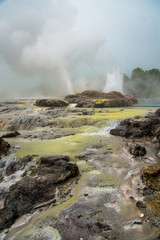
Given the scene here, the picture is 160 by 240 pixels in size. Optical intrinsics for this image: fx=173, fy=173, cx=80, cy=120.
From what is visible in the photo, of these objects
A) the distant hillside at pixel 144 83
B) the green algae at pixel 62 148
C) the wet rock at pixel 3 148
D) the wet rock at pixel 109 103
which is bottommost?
the green algae at pixel 62 148

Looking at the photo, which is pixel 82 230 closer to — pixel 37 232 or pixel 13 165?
pixel 37 232

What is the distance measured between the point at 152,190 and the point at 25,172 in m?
3.44

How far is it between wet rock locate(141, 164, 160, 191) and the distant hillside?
7851cm

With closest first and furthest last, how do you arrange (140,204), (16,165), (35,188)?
(140,204) < (35,188) < (16,165)

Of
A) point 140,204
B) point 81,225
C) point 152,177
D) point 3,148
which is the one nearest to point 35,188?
point 81,225

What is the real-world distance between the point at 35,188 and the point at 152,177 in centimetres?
299

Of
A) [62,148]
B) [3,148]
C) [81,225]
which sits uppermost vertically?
[3,148]

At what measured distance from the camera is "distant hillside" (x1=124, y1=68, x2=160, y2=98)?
8238cm

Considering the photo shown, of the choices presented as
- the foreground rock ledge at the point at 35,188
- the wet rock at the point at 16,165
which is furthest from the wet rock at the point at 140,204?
the wet rock at the point at 16,165

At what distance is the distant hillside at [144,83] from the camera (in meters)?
82.4

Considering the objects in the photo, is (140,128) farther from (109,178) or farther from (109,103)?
(109,103)

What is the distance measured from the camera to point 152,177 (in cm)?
450

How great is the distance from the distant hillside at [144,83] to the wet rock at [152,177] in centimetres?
7851

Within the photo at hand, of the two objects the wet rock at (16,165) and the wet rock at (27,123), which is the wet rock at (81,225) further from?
the wet rock at (27,123)
